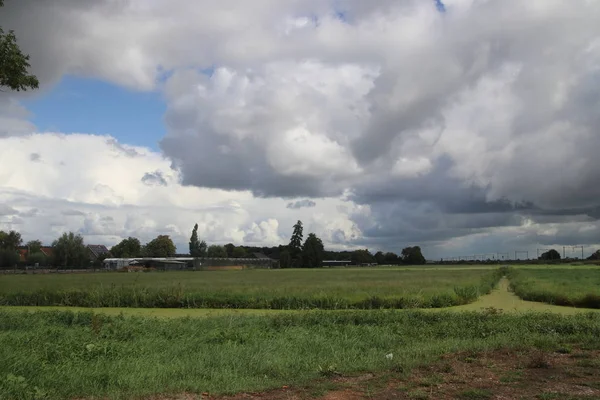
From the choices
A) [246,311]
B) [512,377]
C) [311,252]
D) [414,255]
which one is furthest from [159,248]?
[512,377]

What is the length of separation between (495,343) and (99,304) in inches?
981

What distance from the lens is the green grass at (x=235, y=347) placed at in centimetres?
841

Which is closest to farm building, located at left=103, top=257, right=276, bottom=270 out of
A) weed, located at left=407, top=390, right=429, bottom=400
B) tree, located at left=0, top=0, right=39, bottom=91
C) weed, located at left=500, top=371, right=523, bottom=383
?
tree, located at left=0, top=0, right=39, bottom=91

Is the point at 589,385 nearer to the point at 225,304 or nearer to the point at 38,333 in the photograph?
the point at 38,333

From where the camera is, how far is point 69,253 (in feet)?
393

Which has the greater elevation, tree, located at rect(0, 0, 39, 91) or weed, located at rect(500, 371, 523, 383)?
tree, located at rect(0, 0, 39, 91)

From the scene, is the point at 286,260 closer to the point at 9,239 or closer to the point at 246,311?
the point at 9,239

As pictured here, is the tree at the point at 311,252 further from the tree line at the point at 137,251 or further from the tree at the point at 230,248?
the tree at the point at 230,248

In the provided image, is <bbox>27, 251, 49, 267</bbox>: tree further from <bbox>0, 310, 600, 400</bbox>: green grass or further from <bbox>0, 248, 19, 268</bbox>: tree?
<bbox>0, 310, 600, 400</bbox>: green grass

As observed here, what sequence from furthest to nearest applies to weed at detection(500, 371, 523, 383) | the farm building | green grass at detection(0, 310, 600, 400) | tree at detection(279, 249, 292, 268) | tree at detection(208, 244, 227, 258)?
tree at detection(208, 244, 227, 258) < tree at detection(279, 249, 292, 268) < the farm building < green grass at detection(0, 310, 600, 400) < weed at detection(500, 371, 523, 383)

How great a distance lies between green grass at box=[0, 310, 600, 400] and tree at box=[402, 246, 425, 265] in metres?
181

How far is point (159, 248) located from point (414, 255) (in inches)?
3727

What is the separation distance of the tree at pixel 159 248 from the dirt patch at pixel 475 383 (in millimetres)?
166424

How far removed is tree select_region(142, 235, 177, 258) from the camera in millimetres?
168500
